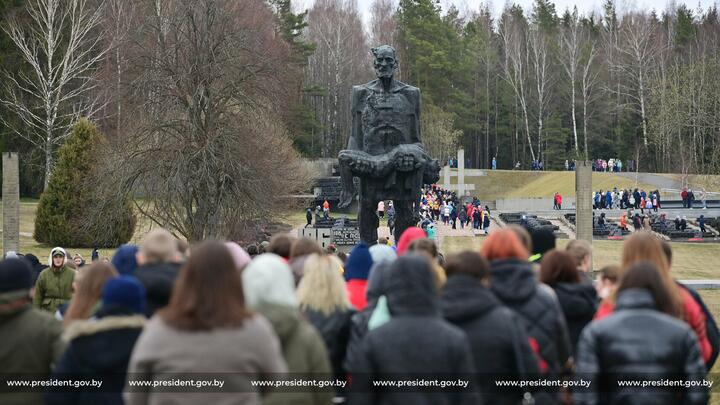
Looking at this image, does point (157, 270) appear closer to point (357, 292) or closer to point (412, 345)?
point (357, 292)

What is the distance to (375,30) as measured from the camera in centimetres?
9638

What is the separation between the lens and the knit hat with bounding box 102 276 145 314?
21.2 feet

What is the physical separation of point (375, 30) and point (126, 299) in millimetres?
91191

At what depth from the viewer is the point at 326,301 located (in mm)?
7473

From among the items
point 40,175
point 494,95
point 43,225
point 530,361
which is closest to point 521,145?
point 494,95

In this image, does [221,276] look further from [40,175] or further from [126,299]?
[40,175]

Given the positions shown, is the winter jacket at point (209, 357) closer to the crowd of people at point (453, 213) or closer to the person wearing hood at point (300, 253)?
the person wearing hood at point (300, 253)

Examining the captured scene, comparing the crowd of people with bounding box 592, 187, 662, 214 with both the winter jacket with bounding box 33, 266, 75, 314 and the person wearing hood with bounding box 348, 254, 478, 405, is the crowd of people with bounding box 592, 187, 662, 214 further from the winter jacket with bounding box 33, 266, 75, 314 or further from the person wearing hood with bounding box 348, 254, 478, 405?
the person wearing hood with bounding box 348, 254, 478, 405

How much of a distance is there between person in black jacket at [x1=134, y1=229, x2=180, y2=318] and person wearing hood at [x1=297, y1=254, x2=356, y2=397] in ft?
2.80

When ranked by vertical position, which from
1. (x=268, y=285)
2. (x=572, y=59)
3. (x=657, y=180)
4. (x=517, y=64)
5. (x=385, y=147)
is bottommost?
(x=268, y=285)

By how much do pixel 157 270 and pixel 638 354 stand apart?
9.96ft

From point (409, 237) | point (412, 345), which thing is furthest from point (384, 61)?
point (412, 345)

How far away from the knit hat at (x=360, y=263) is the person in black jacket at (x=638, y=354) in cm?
251

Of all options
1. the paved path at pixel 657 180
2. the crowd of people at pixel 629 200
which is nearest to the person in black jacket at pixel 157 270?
the crowd of people at pixel 629 200
